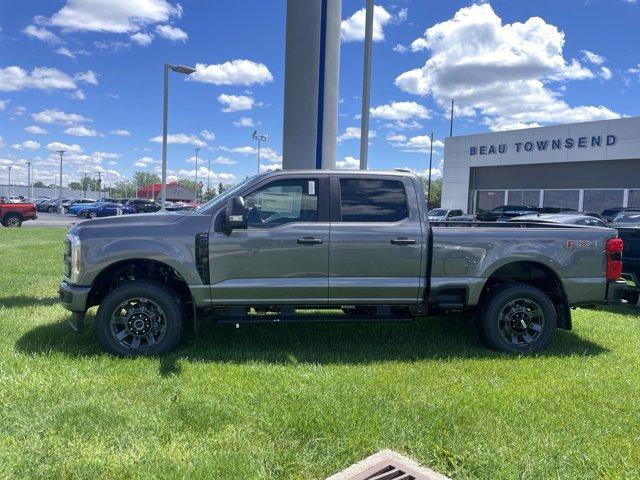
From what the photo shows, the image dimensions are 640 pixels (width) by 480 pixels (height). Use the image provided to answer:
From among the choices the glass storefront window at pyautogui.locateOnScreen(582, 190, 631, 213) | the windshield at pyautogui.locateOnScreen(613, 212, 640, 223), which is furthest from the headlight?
the glass storefront window at pyautogui.locateOnScreen(582, 190, 631, 213)

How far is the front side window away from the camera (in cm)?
548

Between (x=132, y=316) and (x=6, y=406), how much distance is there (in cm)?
152

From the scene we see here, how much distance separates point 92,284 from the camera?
17.4 ft

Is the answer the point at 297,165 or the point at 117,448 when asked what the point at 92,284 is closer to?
the point at 117,448

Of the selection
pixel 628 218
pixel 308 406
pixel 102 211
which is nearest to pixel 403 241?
pixel 308 406

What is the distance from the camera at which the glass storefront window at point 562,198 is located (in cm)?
3391

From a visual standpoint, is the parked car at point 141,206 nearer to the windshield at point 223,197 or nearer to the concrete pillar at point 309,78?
the concrete pillar at point 309,78

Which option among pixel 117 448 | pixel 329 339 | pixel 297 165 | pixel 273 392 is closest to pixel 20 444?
pixel 117 448

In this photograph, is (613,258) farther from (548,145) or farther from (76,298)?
(548,145)

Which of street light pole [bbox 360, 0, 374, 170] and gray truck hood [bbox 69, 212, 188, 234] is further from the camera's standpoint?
street light pole [bbox 360, 0, 374, 170]

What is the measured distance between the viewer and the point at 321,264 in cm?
547

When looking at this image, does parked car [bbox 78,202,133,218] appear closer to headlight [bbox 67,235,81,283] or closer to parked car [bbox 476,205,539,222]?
parked car [bbox 476,205,539,222]

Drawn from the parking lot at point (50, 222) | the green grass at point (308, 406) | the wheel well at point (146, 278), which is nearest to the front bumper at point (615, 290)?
the green grass at point (308, 406)

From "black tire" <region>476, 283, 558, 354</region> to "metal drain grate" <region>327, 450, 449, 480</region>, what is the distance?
8.94ft
